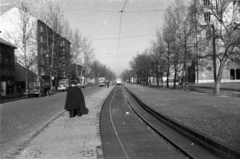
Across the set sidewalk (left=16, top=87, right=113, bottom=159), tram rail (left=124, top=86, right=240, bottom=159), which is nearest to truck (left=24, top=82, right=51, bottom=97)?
sidewalk (left=16, top=87, right=113, bottom=159)

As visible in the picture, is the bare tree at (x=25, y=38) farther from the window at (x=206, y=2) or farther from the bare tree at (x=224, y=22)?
the bare tree at (x=224, y=22)

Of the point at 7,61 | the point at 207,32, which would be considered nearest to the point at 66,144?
the point at 207,32

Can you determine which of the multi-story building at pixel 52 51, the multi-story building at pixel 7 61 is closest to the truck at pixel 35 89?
the multi-story building at pixel 7 61

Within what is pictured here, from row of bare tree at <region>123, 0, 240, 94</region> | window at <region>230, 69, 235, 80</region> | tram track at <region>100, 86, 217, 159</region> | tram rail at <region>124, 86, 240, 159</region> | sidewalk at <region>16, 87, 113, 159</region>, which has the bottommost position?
tram track at <region>100, 86, 217, 159</region>

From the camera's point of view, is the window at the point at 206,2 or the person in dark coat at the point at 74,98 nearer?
the person in dark coat at the point at 74,98

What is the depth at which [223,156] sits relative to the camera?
201 inches

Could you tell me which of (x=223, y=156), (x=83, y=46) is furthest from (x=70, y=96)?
(x=83, y=46)

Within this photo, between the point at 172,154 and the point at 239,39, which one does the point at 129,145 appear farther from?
the point at 239,39

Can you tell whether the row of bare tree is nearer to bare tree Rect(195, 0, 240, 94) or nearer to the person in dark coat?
bare tree Rect(195, 0, 240, 94)

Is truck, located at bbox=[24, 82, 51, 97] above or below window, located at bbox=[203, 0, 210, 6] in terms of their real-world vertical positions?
below

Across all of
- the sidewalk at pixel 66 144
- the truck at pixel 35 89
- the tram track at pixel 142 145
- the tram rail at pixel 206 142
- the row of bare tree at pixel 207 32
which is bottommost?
the tram track at pixel 142 145

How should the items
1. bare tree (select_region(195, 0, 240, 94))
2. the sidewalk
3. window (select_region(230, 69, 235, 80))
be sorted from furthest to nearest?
window (select_region(230, 69, 235, 80)), bare tree (select_region(195, 0, 240, 94)), the sidewalk

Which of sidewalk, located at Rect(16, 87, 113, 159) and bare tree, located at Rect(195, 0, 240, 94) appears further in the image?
bare tree, located at Rect(195, 0, 240, 94)

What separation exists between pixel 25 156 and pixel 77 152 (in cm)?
115
